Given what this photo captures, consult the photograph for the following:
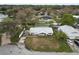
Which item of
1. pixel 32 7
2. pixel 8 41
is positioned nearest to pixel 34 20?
pixel 32 7

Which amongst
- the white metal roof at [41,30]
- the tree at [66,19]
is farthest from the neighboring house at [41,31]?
the tree at [66,19]

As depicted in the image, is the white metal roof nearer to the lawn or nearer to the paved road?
the lawn

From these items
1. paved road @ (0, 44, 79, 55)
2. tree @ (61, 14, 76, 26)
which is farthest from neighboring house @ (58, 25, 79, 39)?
paved road @ (0, 44, 79, 55)

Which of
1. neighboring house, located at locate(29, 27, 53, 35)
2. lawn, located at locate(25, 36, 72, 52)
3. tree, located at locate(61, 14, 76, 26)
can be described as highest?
tree, located at locate(61, 14, 76, 26)

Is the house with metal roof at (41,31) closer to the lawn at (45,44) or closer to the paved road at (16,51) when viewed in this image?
the lawn at (45,44)
